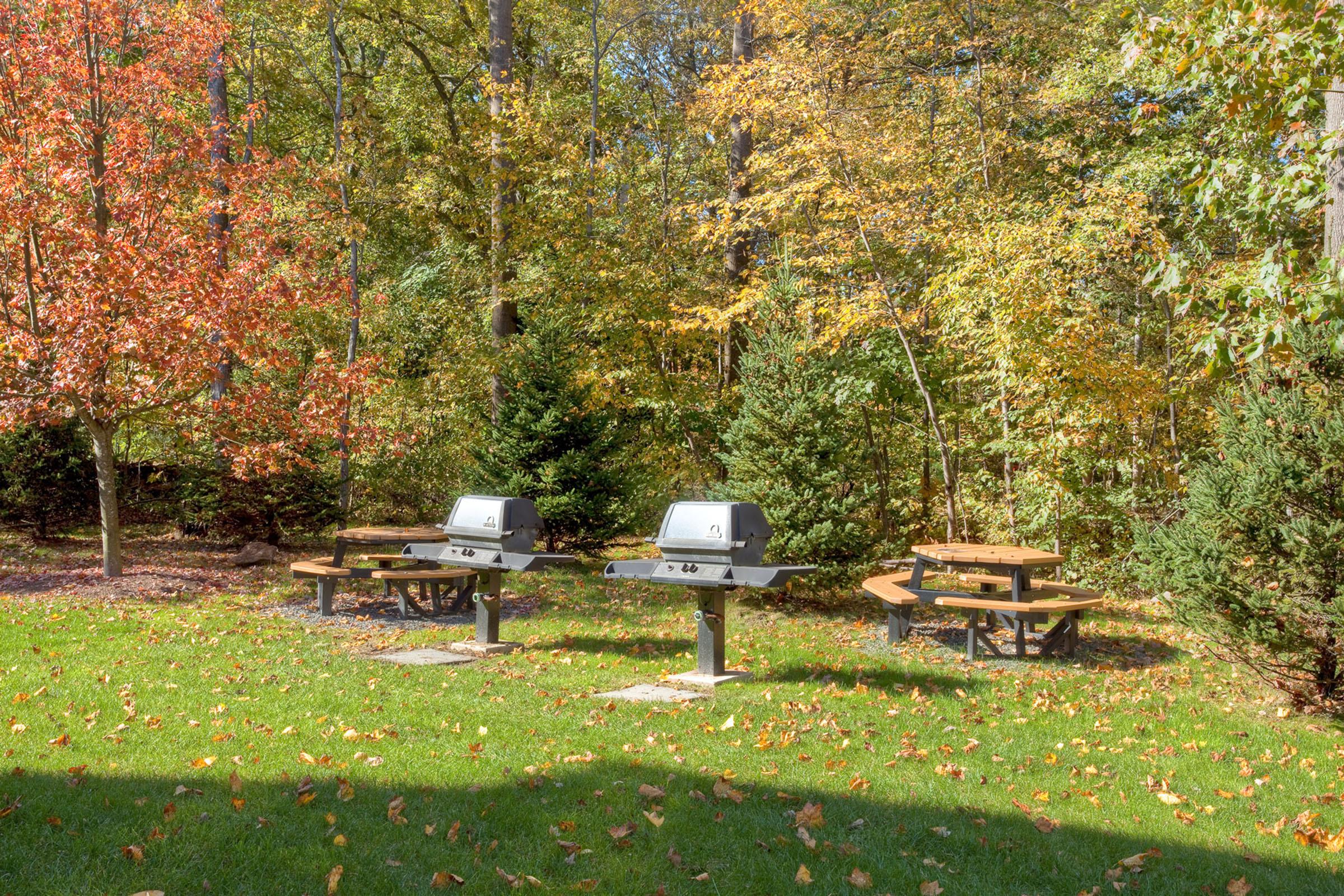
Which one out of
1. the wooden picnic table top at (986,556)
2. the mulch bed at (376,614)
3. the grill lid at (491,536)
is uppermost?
the grill lid at (491,536)

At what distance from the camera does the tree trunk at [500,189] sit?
49.4 feet

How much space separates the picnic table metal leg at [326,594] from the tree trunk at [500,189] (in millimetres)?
5107

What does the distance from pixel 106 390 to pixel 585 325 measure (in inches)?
256

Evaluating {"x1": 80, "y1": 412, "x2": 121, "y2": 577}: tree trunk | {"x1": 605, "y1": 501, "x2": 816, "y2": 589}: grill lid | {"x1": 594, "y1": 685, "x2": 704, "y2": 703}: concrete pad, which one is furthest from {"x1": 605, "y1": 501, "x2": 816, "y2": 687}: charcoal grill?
{"x1": 80, "y1": 412, "x2": 121, "y2": 577}: tree trunk

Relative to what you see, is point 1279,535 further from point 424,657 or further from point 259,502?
point 259,502

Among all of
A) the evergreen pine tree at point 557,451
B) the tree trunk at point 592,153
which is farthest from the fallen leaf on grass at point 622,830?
the tree trunk at point 592,153

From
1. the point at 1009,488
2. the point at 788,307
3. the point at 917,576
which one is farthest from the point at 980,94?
the point at 917,576

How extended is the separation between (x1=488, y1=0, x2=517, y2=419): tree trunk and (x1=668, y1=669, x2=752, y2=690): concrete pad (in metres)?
8.25

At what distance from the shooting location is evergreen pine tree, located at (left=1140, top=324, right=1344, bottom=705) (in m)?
6.18

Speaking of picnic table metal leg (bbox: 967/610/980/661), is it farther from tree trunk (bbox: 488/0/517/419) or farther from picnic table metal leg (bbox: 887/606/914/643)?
Answer: tree trunk (bbox: 488/0/517/419)

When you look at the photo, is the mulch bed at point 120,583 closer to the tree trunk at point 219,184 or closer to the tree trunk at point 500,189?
the tree trunk at point 219,184

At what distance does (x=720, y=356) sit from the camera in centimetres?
1748

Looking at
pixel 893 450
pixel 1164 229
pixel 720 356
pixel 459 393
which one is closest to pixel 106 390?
pixel 459 393

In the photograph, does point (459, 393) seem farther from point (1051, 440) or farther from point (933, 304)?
point (1051, 440)
